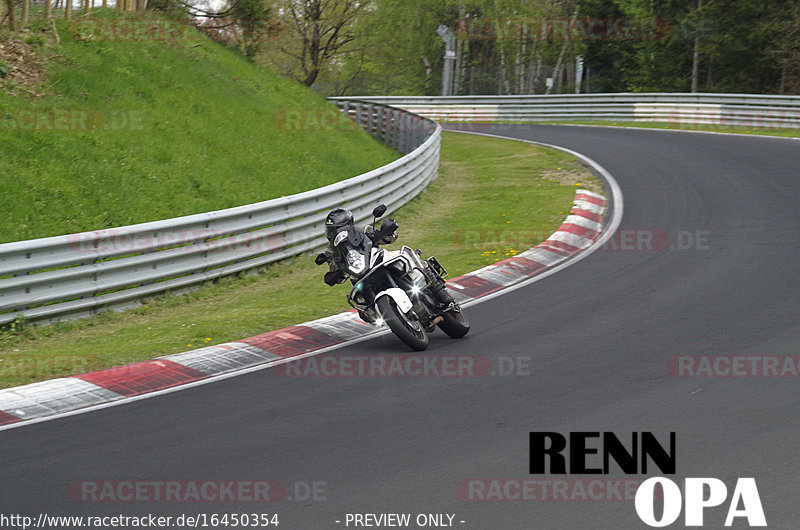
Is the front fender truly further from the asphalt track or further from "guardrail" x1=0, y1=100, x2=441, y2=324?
"guardrail" x1=0, y1=100, x2=441, y2=324

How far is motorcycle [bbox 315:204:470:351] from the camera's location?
855cm

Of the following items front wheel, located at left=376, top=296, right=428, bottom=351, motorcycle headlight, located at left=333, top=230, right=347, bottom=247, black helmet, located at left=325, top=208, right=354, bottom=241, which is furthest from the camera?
black helmet, located at left=325, top=208, right=354, bottom=241

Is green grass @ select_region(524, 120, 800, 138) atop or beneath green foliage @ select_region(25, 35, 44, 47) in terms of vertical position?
beneath

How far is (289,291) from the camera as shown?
12242mm

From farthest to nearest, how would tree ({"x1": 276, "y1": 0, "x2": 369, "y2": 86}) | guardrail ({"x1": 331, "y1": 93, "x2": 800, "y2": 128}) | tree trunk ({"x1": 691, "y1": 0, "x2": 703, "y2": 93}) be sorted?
tree ({"x1": 276, "y1": 0, "x2": 369, "y2": 86})
tree trunk ({"x1": 691, "y1": 0, "x2": 703, "y2": 93})
guardrail ({"x1": 331, "y1": 93, "x2": 800, "y2": 128})

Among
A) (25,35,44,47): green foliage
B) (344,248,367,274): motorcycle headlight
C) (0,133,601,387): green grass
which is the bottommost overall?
(0,133,601,387): green grass

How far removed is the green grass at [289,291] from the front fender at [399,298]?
6.27ft

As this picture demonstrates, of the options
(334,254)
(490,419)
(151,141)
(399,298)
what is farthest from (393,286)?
(151,141)

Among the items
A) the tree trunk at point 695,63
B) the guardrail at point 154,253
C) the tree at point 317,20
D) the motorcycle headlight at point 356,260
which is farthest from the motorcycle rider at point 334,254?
the tree trunk at point 695,63

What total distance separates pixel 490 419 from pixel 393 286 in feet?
8.49

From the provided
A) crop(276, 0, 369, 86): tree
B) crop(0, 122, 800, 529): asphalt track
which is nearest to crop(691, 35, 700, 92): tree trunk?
crop(276, 0, 369, 86): tree

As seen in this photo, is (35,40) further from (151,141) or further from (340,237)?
(340,237)

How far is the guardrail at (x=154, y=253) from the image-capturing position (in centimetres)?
1021

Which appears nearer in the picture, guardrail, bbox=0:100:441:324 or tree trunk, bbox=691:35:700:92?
guardrail, bbox=0:100:441:324
